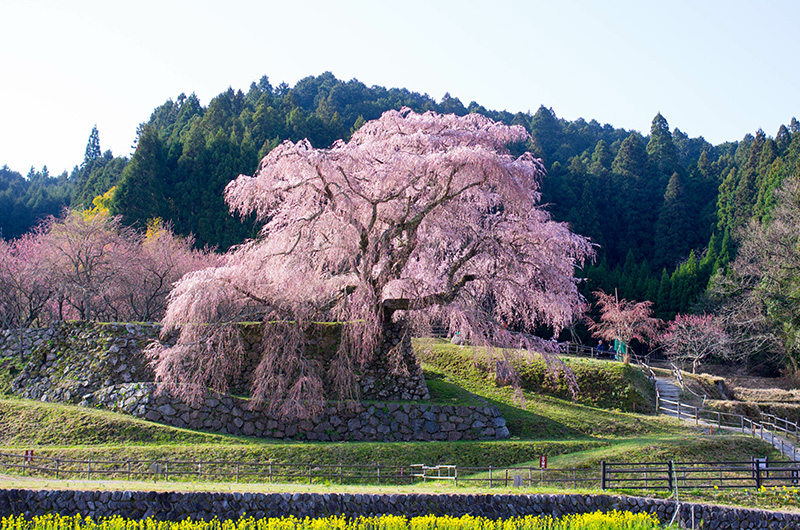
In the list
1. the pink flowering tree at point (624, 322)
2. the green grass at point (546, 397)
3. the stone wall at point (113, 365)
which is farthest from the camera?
the pink flowering tree at point (624, 322)

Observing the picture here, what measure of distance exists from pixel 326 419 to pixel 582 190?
4478 cm

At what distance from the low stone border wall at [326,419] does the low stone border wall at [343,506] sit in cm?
661

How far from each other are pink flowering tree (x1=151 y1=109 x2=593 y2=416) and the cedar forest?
19.0 m

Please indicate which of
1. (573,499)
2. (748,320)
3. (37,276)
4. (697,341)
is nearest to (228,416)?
(573,499)

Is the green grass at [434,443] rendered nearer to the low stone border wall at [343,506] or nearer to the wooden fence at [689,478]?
the low stone border wall at [343,506]

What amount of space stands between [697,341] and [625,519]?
28330 mm

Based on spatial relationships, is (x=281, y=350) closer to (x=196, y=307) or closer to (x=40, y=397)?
(x=196, y=307)

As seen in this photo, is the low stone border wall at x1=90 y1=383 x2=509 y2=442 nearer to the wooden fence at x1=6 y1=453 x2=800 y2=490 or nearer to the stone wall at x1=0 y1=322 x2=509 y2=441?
the stone wall at x1=0 y1=322 x2=509 y2=441

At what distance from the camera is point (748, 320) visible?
3903 cm

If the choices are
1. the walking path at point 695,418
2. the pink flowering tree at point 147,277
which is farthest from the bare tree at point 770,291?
the pink flowering tree at point 147,277

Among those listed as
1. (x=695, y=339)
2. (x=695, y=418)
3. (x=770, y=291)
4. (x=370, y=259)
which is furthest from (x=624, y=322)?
(x=370, y=259)

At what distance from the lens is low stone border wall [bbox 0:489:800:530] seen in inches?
457

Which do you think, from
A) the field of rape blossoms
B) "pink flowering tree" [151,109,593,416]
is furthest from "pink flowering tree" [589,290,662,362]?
the field of rape blossoms

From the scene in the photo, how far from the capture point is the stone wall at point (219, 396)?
18.8m
